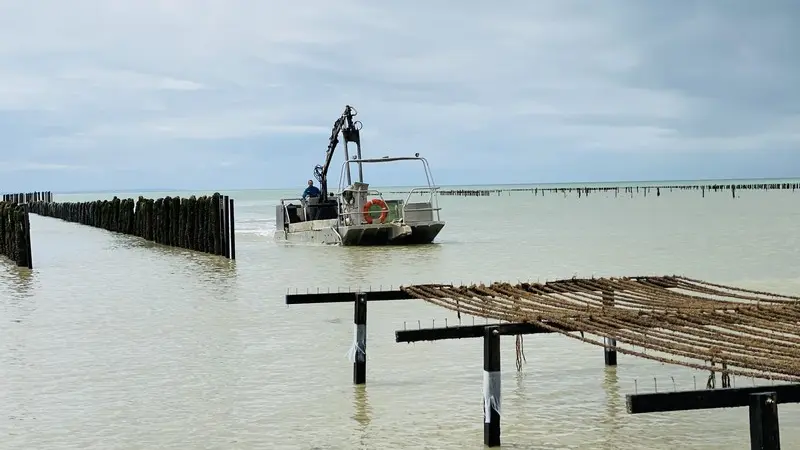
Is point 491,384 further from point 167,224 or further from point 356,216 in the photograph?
point 167,224

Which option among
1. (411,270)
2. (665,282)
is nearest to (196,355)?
(665,282)

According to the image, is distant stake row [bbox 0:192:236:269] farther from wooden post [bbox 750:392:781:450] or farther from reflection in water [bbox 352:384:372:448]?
wooden post [bbox 750:392:781:450]

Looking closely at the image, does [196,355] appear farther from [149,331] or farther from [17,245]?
[17,245]

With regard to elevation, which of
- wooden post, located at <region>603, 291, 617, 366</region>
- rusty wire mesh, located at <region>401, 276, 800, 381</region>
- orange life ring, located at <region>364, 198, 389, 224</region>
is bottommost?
wooden post, located at <region>603, 291, 617, 366</region>

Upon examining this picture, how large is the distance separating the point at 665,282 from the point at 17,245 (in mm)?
18693

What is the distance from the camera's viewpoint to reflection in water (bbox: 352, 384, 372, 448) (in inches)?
327

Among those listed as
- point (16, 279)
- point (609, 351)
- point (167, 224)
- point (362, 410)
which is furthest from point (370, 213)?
point (362, 410)

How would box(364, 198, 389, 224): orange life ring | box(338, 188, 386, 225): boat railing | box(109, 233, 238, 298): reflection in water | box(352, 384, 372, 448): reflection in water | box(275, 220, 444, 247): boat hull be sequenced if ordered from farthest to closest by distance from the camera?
1. box(364, 198, 389, 224): orange life ring
2. box(275, 220, 444, 247): boat hull
3. box(338, 188, 386, 225): boat railing
4. box(109, 233, 238, 298): reflection in water
5. box(352, 384, 372, 448): reflection in water

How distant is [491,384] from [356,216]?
23.2 m

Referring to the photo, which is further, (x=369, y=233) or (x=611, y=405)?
(x=369, y=233)

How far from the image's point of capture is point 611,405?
9.07 metres

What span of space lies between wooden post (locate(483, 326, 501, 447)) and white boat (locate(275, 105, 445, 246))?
2087 cm

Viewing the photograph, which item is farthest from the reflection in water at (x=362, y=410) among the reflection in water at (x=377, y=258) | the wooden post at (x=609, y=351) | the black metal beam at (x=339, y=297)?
the reflection in water at (x=377, y=258)

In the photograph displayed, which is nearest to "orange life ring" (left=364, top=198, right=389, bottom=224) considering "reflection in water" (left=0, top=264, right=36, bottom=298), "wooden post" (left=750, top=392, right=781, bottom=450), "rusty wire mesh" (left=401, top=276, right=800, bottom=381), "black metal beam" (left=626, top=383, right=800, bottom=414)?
"reflection in water" (left=0, top=264, right=36, bottom=298)
